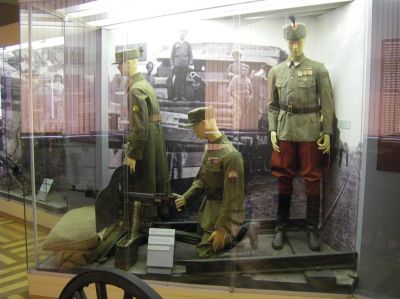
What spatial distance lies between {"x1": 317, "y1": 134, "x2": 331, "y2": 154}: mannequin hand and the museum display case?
0.04m

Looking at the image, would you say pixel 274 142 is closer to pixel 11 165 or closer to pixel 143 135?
pixel 143 135

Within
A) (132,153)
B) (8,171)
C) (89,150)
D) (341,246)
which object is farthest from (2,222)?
(341,246)

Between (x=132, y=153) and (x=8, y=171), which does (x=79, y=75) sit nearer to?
(x=132, y=153)

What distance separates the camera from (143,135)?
238 centimetres

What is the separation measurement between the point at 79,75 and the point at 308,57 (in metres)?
1.54

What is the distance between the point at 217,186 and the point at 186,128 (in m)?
0.45

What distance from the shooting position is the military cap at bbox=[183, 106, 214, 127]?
2.34 metres

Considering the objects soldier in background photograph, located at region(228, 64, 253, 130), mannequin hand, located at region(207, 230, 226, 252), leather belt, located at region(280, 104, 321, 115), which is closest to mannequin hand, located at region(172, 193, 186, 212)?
mannequin hand, located at region(207, 230, 226, 252)

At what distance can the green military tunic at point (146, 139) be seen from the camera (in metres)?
2.36

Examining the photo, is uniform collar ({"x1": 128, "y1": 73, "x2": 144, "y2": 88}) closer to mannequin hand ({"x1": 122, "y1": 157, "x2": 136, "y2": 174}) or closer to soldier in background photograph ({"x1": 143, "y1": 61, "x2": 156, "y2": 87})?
soldier in background photograph ({"x1": 143, "y1": 61, "x2": 156, "y2": 87})

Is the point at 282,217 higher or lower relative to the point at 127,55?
lower

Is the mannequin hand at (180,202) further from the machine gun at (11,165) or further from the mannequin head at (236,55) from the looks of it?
the machine gun at (11,165)

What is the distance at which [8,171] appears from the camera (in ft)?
13.6

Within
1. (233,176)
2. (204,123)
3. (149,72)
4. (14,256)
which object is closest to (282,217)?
(233,176)
